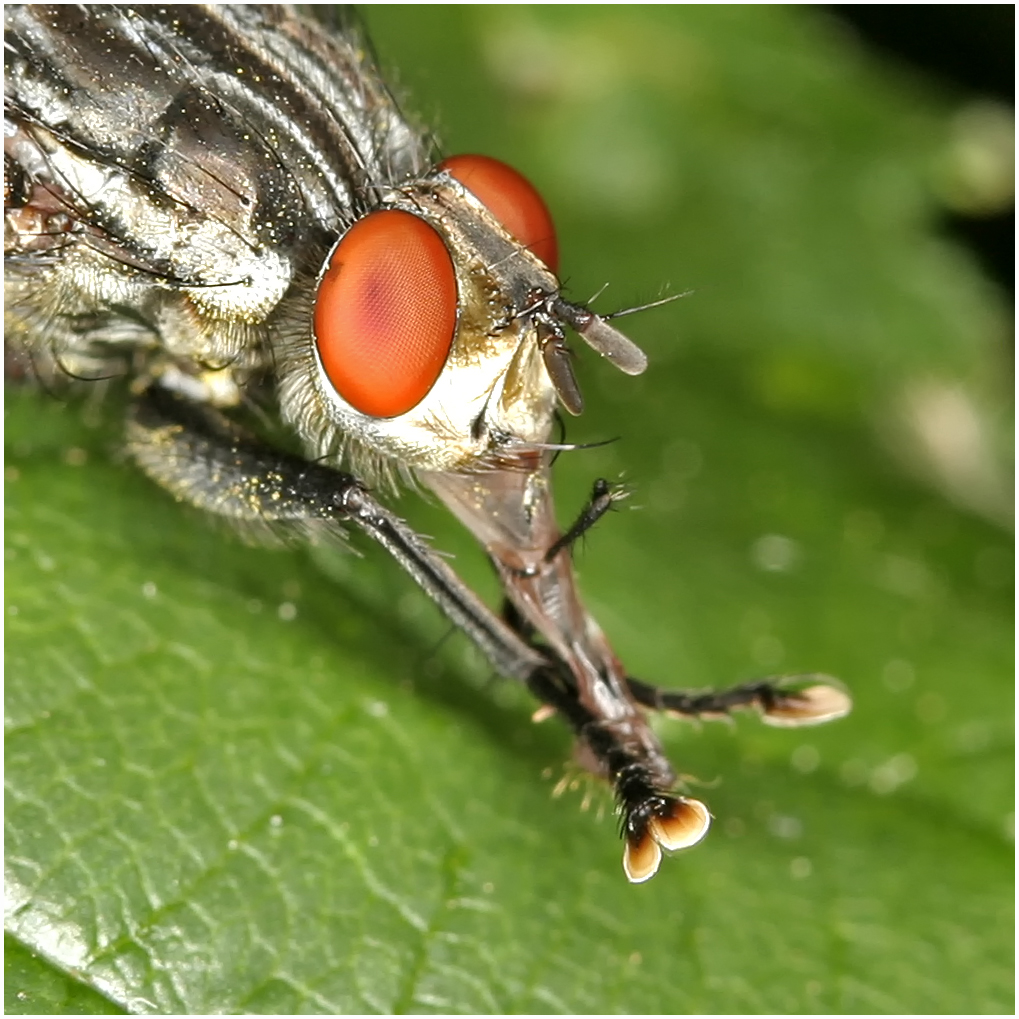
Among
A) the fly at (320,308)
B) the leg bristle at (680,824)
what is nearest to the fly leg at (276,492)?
the fly at (320,308)

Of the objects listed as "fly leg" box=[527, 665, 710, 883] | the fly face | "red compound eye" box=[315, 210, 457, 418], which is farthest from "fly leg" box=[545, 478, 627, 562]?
"red compound eye" box=[315, 210, 457, 418]

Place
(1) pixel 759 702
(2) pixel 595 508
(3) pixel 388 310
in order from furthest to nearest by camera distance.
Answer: (1) pixel 759 702
(2) pixel 595 508
(3) pixel 388 310

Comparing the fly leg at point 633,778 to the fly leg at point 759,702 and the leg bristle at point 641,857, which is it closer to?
the leg bristle at point 641,857

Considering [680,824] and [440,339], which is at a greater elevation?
[440,339]

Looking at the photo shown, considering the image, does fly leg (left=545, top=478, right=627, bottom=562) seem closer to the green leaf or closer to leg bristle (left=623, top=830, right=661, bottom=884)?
the green leaf

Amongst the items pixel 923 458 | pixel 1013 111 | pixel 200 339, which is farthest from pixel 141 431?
pixel 1013 111

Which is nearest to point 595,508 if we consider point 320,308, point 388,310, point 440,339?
point 440,339

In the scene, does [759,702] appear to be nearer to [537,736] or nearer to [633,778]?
[633,778]
